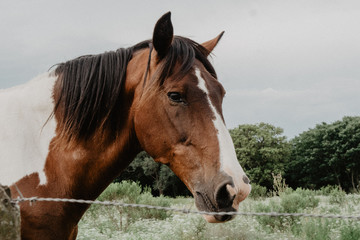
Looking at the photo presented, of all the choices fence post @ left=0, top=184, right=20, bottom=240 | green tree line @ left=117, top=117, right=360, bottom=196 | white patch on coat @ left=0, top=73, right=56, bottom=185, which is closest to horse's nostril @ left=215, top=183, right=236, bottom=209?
fence post @ left=0, top=184, right=20, bottom=240

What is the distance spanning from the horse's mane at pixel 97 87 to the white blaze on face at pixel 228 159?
336mm

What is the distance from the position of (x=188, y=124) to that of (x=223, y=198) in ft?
1.77

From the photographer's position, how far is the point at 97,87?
8.09ft

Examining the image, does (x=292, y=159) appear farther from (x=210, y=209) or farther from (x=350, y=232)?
(x=210, y=209)

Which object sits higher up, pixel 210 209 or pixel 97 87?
pixel 97 87

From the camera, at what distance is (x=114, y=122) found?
2.44 metres

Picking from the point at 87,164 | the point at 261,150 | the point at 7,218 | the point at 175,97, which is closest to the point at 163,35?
the point at 175,97

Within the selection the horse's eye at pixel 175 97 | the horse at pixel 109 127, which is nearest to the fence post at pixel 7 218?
the horse at pixel 109 127

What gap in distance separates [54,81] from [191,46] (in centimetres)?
114

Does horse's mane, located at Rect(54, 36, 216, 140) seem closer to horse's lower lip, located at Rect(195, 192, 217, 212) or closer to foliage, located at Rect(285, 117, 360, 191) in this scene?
horse's lower lip, located at Rect(195, 192, 217, 212)

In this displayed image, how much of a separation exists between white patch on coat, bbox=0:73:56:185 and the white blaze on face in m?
1.22

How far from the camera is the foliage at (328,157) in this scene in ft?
126

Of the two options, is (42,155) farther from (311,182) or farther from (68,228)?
(311,182)

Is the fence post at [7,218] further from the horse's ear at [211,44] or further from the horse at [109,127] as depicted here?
the horse's ear at [211,44]
